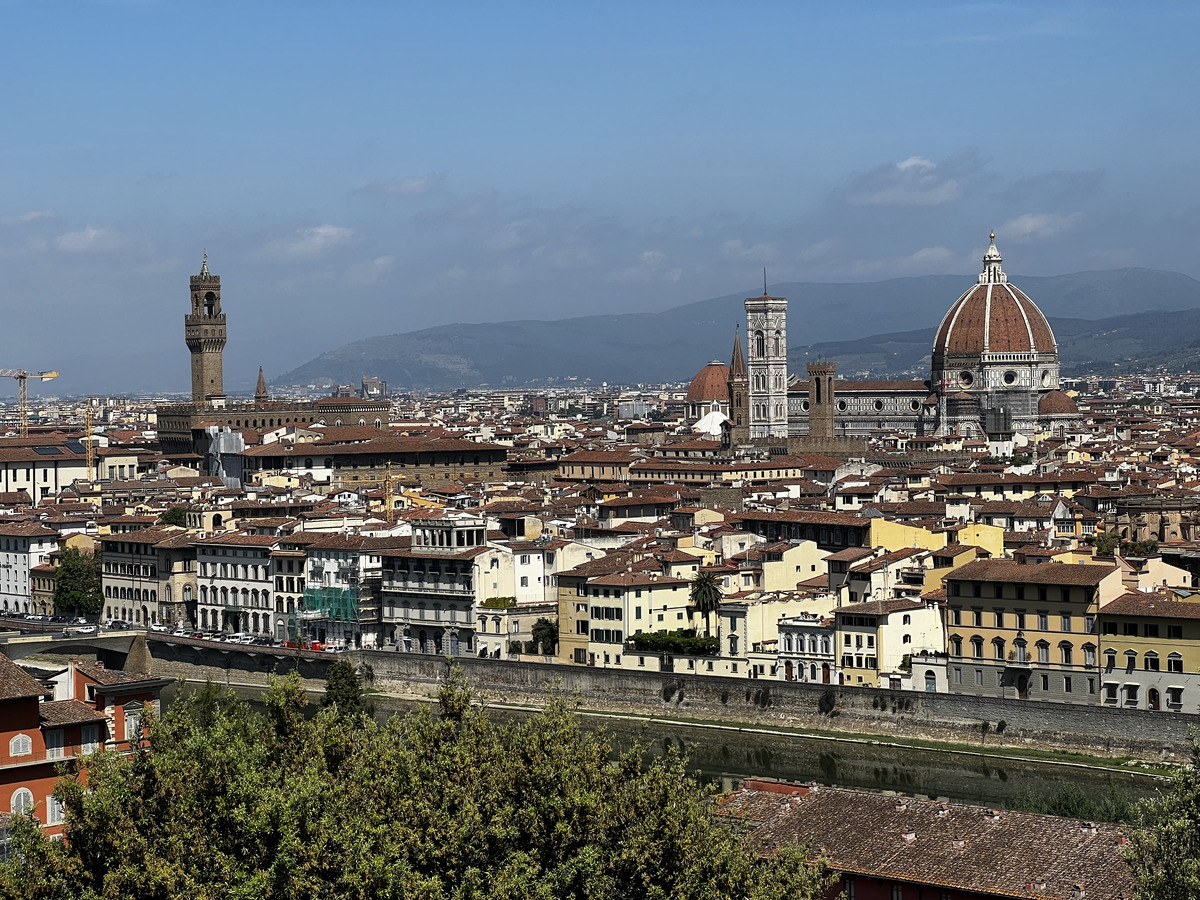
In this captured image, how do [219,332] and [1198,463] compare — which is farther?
[219,332]

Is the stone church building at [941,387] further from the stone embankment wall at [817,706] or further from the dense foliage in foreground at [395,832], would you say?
the dense foliage in foreground at [395,832]

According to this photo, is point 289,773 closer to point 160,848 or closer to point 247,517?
point 160,848

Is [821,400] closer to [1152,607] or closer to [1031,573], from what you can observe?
[1031,573]

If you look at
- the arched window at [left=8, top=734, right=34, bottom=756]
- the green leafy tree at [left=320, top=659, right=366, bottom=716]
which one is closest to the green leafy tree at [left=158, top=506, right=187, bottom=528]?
the green leafy tree at [left=320, top=659, right=366, bottom=716]

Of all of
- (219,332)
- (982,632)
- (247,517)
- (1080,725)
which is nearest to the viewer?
(1080,725)

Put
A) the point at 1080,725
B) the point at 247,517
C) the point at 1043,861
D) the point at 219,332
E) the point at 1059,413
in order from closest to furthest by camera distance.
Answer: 1. the point at 1043,861
2. the point at 1080,725
3. the point at 247,517
4. the point at 219,332
5. the point at 1059,413

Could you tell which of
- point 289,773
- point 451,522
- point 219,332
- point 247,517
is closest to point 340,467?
point 247,517

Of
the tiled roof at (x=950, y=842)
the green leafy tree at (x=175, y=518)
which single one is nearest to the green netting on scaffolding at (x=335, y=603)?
the green leafy tree at (x=175, y=518)
